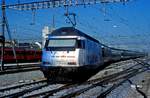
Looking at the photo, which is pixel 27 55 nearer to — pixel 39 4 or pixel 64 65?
pixel 39 4

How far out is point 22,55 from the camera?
174 feet

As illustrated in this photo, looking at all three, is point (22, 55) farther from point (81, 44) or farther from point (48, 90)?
point (48, 90)

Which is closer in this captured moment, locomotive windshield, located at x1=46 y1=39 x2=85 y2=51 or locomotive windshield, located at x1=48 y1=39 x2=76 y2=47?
locomotive windshield, located at x1=46 y1=39 x2=85 y2=51

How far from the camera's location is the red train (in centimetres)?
4841

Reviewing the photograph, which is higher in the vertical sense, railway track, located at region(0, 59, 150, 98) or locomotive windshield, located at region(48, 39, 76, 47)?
locomotive windshield, located at region(48, 39, 76, 47)

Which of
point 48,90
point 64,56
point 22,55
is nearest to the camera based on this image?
point 48,90

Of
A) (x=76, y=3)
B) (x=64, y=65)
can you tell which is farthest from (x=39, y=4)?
(x=64, y=65)

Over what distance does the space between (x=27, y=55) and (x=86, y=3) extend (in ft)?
79.1

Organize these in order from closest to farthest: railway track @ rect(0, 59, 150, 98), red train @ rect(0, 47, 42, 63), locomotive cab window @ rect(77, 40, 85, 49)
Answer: railway track @ rect(0, 59, 150, 98) < locomotive cab window @ rect(77, 40, 85, 49) < red train @ rect(0, 47, 42, 63)

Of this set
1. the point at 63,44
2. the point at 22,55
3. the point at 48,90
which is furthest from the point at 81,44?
the point at 22,55

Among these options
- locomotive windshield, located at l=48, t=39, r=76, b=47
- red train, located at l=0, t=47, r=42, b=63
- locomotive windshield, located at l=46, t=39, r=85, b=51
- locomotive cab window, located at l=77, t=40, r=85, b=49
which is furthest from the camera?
red train, located at l=0, t=47, r=42, b=63

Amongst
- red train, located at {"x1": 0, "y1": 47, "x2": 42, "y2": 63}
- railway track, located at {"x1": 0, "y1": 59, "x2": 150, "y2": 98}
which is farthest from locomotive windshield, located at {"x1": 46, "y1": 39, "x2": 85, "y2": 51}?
red train, located at {"x1": 0, "y1": 47, "x2": 42, "y2": 63}

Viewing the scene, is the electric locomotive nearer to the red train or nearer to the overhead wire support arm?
the overhead wire support arm

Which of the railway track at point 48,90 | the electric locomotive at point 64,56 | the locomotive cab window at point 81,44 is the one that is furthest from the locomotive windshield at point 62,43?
the railway track at point 48,90
